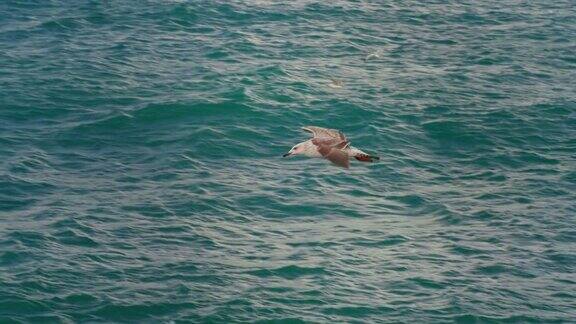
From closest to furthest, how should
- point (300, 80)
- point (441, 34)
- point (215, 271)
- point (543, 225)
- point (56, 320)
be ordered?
point (56, 320), point (215, 271), point (543, 225), point (300, 80), point (441, 34)

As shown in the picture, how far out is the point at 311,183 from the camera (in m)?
46.6

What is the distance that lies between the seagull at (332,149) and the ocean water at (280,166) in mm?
5054

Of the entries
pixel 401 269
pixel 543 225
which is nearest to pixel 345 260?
pixel 401 269

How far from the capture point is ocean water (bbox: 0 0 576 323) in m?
38.4

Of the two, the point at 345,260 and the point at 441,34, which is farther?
the point at 441,34

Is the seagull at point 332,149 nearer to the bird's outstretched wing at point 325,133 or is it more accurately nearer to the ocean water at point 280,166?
the bird's outstretched wing at point 325,133

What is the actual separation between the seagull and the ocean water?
16.6 feet

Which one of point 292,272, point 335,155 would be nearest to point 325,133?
point 335,155

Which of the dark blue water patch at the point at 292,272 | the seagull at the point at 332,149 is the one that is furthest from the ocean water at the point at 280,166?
the seagull at the point at 332,149

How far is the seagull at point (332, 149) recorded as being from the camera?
34.7 m

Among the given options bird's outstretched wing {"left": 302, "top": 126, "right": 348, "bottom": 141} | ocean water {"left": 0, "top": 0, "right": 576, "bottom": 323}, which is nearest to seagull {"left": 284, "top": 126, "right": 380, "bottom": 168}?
bird's outstretched wing {"left": 302, "top": 126, "right": 348, "bottom": 141}

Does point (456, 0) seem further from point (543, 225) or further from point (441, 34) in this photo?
point (543, 225)

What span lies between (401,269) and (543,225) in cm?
677

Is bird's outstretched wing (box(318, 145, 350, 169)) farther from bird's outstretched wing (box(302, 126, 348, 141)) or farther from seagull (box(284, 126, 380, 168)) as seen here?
bird's outstretched wing (box(302, 126, 348, 141))
